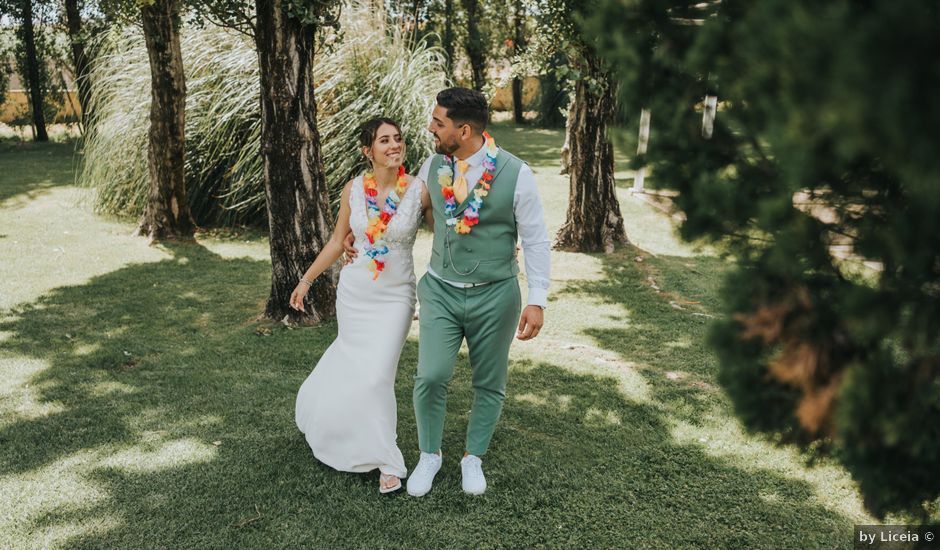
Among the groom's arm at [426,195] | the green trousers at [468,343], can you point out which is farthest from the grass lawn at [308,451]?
the groom's arm at [426,195]

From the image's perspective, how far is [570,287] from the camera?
311 inches

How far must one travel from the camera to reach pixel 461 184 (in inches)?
140

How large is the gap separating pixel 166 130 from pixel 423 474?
7149mm

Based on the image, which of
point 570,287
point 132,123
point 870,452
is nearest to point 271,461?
point 870,452

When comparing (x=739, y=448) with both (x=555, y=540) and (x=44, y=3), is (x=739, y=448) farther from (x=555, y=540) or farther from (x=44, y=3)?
(x=44, y=3)

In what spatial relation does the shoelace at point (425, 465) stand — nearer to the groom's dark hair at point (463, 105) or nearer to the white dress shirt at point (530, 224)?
the white dress shirt at point (530, 224)

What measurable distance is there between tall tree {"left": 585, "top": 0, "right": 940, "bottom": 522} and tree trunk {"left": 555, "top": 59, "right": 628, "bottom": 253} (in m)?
7.10

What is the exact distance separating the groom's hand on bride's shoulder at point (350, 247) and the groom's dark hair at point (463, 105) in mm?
921

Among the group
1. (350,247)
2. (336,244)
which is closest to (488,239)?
(350,247)

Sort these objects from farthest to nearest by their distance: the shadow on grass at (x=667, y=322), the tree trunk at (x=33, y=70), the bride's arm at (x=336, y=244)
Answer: the tree trunk at (x=33, y=70)
the shadow on grass at (x=667, y=322)
the bride's arm at (x=336, y=244)

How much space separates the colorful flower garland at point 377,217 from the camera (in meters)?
3.91

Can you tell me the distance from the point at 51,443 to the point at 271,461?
52.2 inches

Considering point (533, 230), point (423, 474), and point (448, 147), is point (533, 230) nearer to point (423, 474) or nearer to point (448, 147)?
point (448, 147)

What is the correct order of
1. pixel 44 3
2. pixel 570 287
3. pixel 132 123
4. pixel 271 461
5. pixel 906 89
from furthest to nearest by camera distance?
pixel 44 3, pixel 132 123, pixel 570 287, pixel 271 461, pixel 906 89
